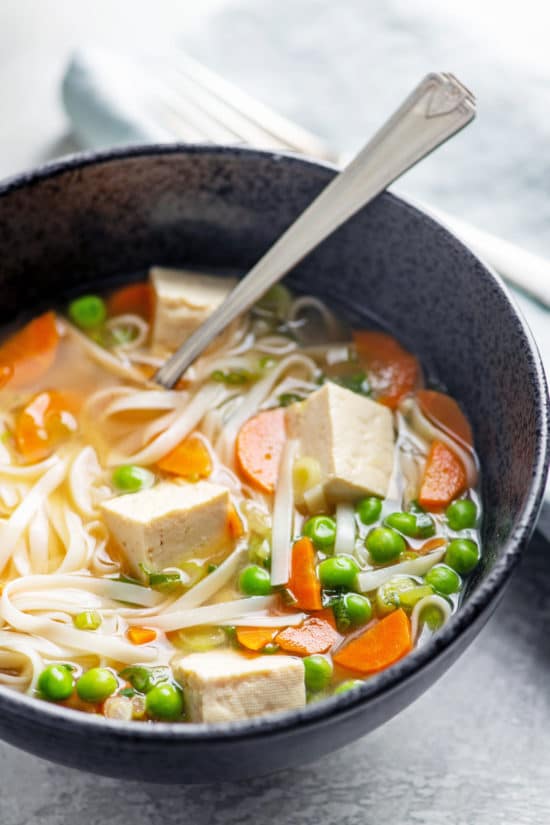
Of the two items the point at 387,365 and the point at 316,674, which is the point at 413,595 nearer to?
the point at 316,674

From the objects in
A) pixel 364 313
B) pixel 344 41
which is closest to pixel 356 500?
pixel 364 313

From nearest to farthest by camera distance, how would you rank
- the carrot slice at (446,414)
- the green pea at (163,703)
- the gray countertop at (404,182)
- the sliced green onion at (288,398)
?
the green pea at (163,703) < the gray countertop at (404,182) < the carrot slice at (446,414) < the sliced green onion at (288,398)

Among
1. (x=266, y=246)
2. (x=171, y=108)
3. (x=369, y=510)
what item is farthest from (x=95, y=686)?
(x=171, y=108)

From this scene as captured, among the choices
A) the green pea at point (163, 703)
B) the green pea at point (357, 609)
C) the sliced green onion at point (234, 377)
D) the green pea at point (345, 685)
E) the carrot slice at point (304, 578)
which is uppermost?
the sliced green onion at point (234, 377)

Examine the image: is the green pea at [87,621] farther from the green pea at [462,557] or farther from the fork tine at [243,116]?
the fork tine at [243,116]

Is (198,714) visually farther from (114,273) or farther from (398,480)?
(114,273)

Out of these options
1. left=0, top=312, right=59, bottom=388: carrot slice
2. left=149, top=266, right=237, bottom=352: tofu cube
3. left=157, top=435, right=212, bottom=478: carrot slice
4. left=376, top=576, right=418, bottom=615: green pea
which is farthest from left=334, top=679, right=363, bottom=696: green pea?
left=0, top=312, right=59, bottom=388: carrot slice

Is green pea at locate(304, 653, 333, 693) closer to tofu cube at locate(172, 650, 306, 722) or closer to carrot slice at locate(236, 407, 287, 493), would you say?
tofu cube at locate(172, 650, 306, 722)

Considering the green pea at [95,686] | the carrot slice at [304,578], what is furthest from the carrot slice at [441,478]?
the green pea at [95,686]
